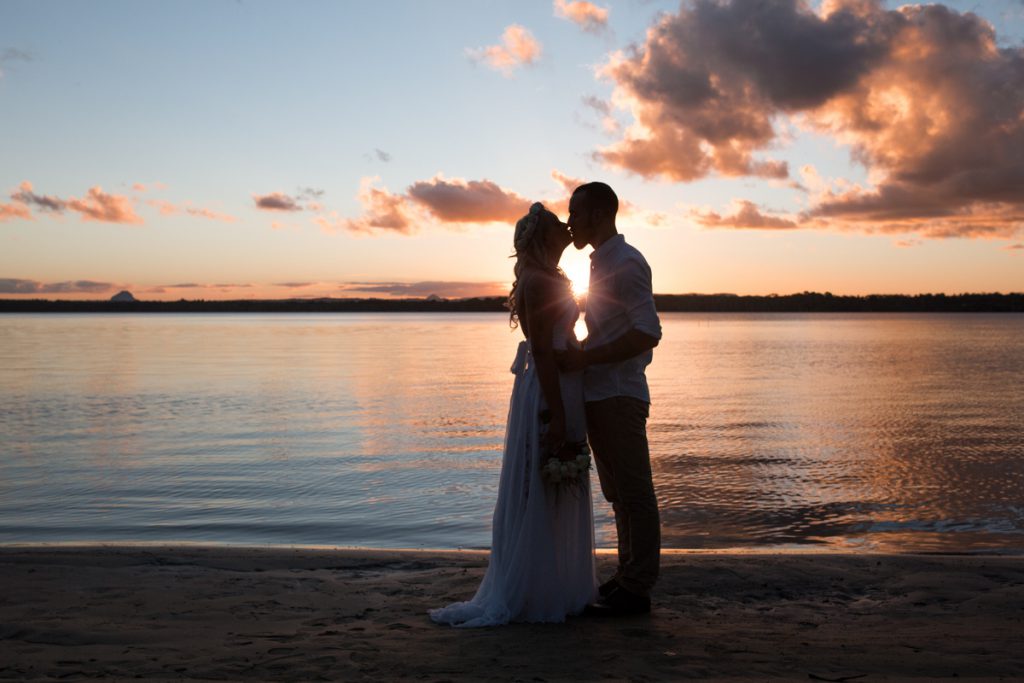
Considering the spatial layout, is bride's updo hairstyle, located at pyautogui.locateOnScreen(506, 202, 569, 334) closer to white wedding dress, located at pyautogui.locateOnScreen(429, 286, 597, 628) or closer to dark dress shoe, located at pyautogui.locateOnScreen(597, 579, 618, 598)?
white wedding dress, located at pyautogui.locateOnScreen(429, 286, 597, 628)

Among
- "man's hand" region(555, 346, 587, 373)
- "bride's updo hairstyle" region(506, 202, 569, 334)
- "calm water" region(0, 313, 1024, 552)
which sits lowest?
"calm water" region(0, 313, 1024, 552)

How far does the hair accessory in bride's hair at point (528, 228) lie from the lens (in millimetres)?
4766

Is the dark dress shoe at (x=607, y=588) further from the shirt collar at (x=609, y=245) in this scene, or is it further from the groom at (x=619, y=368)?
the shirt collar at (x=609, y=245)

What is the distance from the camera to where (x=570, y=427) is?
194 inches

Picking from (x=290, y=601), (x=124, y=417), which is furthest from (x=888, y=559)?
(x=124, y=417)

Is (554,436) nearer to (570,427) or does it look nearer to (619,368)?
(570,427)

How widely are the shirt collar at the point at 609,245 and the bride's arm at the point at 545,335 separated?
1.20 ft

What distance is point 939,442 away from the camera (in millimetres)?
15062

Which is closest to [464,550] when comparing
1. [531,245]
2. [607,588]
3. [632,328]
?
[607,588]

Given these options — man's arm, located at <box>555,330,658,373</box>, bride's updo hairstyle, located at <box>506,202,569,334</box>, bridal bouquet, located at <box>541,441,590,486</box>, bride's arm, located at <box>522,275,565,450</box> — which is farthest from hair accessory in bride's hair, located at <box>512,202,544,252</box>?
bridal bouquet, located at <box>541,441,590,486</box>

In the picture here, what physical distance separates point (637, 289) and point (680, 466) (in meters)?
8.26

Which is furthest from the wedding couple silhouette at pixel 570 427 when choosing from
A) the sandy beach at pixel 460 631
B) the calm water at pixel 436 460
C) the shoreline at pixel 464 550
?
the calm water at pixel 436 460

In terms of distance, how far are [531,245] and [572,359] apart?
67 centimetres

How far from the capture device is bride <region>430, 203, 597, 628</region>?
478 centimetres
